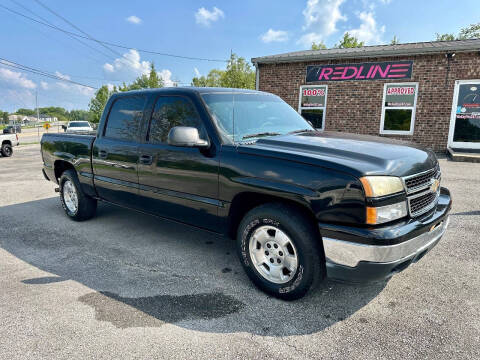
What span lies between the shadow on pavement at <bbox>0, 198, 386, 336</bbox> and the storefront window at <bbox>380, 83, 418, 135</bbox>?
10.8 metres

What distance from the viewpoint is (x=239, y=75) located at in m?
35.2

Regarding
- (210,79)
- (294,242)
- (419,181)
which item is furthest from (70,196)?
(210,79)

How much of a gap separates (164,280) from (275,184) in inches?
59.6

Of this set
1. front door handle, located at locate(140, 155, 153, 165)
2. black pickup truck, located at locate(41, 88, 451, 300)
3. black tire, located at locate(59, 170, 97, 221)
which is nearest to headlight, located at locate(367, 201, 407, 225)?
black pickup truck, located at locate(41, 88, 451, 300)

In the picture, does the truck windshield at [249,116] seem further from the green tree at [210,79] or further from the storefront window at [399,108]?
the green tree at [210,79]

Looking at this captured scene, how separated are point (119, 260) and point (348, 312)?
8.09ft

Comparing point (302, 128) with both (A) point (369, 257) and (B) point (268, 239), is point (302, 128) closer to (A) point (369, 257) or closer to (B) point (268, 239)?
(B) point (268, 239)

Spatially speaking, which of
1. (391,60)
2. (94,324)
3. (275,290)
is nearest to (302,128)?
(275,290)

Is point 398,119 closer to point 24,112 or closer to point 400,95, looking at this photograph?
point 400,95

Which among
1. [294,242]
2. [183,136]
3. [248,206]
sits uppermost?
[183,136]

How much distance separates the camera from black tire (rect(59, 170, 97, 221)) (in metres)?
5.04

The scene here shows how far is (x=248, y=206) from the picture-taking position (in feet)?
10.4

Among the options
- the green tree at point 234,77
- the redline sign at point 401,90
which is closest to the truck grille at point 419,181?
the redline sign at point 401,90

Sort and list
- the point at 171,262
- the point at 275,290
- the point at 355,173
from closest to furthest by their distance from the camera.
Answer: the point at 355,173, the point at 275,290, the point at 171,262
